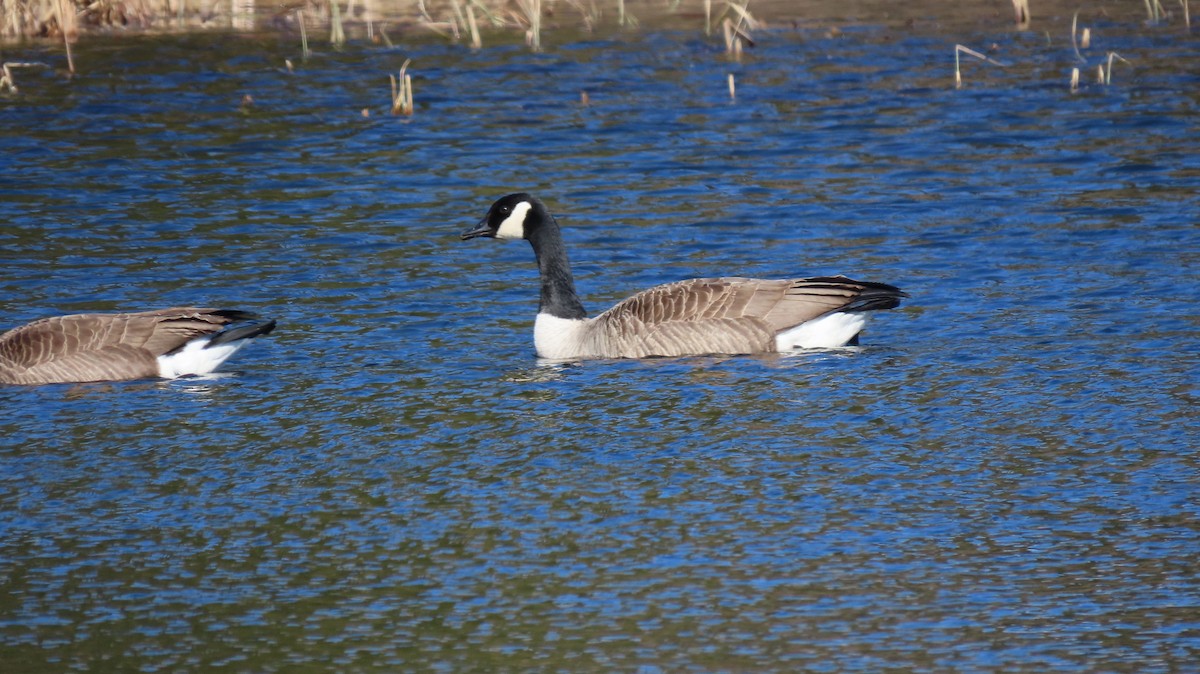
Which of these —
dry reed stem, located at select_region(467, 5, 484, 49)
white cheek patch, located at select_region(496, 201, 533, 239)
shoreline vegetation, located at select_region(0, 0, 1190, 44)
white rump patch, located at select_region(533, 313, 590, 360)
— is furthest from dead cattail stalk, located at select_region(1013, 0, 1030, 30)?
white rump patch, located at select_region(533, 313, 590, 360)

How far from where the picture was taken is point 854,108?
19281 mm

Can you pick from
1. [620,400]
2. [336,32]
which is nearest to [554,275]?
[620,400]

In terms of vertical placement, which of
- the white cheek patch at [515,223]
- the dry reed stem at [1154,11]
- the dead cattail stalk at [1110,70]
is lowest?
the white cheek patch at [515,223]

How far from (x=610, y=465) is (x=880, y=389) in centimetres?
210

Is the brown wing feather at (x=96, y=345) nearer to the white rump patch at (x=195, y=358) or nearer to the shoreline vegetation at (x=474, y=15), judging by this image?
the white rump patch at (x=195, y=358)

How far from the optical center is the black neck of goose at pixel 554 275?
11562mm

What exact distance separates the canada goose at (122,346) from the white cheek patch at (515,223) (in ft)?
6.73

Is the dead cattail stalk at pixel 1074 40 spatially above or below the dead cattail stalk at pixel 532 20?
below

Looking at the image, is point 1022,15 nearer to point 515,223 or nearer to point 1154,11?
point 1154,11

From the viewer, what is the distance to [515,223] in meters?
12.0

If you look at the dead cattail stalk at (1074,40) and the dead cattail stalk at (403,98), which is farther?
the dead cattail stalk at (1074,40)

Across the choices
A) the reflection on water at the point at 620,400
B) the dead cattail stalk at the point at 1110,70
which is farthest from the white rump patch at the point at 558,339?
the dead cattail stalk at the point at 1110,70

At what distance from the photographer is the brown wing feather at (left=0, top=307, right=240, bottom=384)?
10.7 m

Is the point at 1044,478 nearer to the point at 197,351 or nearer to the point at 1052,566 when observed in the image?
the point at 1052,566
